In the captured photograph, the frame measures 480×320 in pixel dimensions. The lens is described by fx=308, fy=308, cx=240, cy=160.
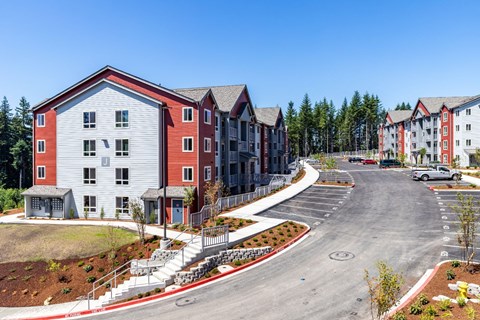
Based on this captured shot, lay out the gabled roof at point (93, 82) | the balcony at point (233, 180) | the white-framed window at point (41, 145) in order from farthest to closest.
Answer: the balcony at point (233, 180) < the white-framed window at point (41, 145) < the gabled roof at point (93, 82)

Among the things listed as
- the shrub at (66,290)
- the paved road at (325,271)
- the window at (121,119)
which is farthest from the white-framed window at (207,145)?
the shrub at (66,290)

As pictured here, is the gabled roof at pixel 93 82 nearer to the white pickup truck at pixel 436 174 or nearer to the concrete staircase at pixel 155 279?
the concrete staircase at pixel 155 279

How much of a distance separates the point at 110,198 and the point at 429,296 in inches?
1206

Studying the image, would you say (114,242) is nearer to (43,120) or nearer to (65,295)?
(65,295)

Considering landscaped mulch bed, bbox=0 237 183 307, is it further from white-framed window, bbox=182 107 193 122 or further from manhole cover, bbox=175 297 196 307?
white-framed window, bbox=182 107 193 122

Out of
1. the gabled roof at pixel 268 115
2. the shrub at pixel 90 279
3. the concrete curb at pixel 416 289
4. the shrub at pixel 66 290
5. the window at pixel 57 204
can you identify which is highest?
the gabled roof at pixel 268 115

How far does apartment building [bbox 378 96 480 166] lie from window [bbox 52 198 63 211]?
57489mm

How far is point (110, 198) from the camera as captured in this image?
3397cm

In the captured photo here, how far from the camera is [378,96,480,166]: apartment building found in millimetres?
58438

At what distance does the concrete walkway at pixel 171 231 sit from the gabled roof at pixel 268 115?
17654 millimetres

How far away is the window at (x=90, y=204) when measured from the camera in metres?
34.5

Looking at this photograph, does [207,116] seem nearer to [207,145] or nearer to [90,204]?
[207,145]

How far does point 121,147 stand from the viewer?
33719 mm

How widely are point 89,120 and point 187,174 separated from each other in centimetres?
1327
